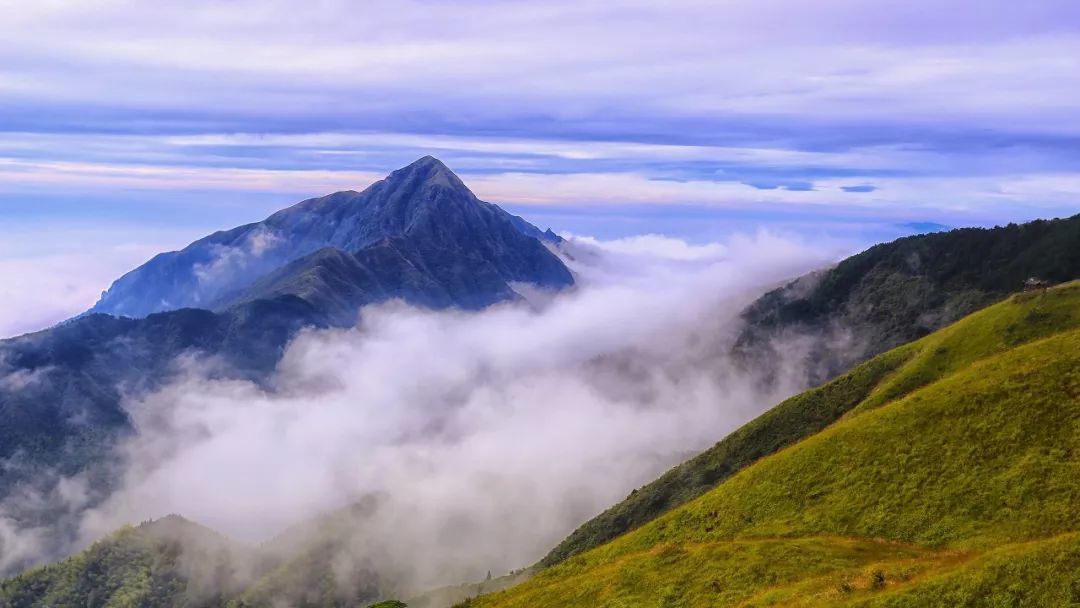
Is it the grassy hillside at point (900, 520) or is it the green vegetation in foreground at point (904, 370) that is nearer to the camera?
the grassy hillside at point (900, 520)

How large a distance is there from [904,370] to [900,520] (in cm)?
8789

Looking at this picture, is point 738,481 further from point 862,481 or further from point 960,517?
point 960,517

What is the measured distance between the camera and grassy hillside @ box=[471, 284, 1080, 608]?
191 feet

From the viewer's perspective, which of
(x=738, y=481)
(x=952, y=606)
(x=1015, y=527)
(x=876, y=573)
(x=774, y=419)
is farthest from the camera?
(x=774, y=419)

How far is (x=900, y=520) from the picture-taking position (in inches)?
3120

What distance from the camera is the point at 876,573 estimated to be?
6156cm

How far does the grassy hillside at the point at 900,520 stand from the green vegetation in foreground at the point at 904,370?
1864 inches

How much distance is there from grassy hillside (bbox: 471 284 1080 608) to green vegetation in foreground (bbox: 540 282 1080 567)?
1864 inches

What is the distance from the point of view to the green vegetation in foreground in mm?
147000

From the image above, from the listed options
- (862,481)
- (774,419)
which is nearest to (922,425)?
(862,481)

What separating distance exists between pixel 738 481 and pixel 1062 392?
43087 millimetres

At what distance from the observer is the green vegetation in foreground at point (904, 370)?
147000 mm

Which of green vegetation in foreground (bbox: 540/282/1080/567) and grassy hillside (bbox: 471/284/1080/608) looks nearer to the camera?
grassy hillside (bbox: 471/284/1080/608)

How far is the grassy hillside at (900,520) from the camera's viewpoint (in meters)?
58.3
